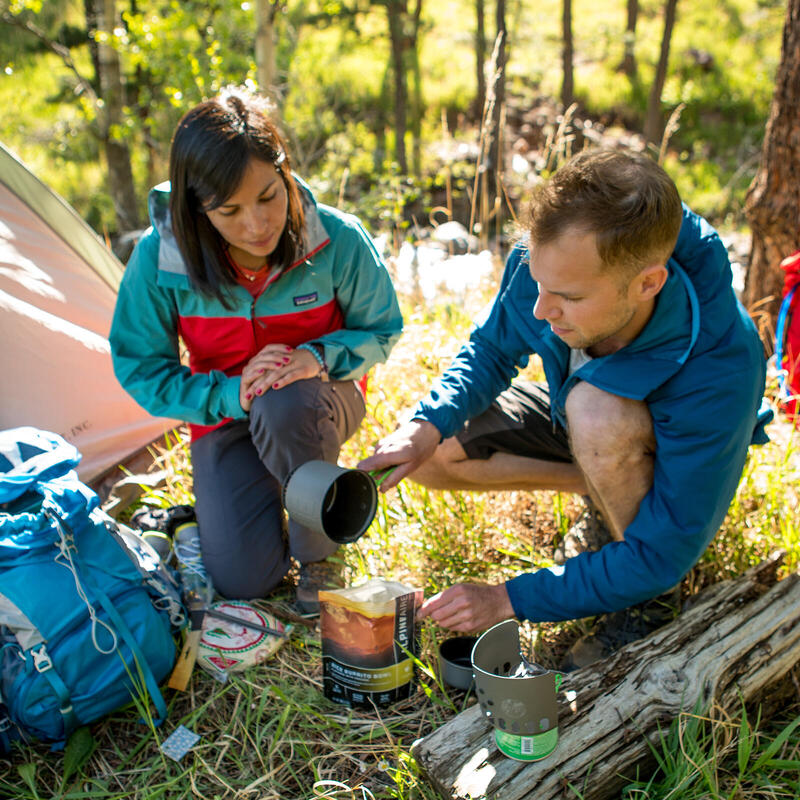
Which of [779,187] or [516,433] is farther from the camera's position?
[779,187]

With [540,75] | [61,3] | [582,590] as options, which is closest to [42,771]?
[582,590]

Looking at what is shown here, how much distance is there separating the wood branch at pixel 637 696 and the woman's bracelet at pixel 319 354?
40.8 inches

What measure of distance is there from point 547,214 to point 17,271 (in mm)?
2107

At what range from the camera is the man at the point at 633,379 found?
1565 mm

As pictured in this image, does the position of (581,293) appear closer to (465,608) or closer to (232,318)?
(465,608)

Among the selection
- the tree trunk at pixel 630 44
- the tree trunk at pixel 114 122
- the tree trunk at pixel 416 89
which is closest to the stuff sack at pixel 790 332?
the tree trunk at pixel 114 122

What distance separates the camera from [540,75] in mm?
12812

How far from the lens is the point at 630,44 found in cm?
1175

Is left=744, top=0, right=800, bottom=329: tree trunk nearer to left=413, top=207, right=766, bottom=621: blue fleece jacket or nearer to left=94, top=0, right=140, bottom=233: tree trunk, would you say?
left=413, top=207, right=766, bottom=621: blue fleece jacket

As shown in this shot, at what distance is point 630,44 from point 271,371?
1161 cm

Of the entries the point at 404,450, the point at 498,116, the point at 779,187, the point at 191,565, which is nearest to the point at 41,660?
the point at 191,565

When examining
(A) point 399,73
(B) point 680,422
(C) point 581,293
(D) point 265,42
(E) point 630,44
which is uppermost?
(E) point 630,44

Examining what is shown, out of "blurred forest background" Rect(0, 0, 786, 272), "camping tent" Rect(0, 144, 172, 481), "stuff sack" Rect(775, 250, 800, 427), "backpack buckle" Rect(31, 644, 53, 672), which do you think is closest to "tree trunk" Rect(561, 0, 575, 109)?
"blurred forest background" Rect(0, 0, 786, 272)

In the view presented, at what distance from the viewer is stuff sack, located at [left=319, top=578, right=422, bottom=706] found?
175cm
